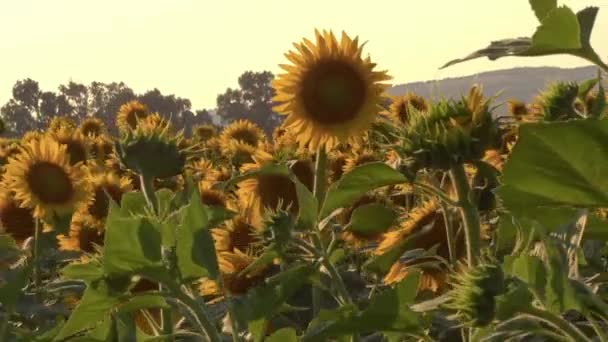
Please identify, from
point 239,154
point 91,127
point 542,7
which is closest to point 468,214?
point 542,7

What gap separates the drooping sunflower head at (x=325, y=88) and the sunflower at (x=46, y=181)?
212 centimetres

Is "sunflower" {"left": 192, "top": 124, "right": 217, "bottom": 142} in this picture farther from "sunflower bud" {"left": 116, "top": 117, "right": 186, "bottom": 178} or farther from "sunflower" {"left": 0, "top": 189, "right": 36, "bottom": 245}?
"sunflower bud" {"left": 116, "top": 117, "right": 186, "bottom": 178}

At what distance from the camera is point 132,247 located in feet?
5.57

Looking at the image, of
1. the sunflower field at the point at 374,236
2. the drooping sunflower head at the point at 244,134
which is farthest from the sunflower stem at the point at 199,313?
the drooping sunflower head at the point at 244,134

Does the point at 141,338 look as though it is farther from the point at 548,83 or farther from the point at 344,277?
the point at 548,83

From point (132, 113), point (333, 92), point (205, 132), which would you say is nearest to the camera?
point (333, 92)

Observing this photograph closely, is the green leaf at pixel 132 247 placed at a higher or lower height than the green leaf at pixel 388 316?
higher

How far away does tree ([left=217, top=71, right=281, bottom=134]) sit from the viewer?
333ft

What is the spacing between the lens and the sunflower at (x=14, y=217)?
5883mm

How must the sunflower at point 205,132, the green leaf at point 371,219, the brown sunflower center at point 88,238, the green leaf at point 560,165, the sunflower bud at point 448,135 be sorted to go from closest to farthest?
the green leaf at point 560,165 → the sunflower bud at point 448,135 → the green leaf at point 371,219 → the brown sunflower center at point 88,238 → the sunflower at point 205,132

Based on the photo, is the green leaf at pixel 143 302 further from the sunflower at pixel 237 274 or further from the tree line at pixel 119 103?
the tree line at pixel 119 103

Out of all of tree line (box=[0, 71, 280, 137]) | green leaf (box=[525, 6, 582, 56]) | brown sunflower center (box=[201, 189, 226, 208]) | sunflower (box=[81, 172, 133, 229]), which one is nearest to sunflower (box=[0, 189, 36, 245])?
sunflower (box=[81, 172, 133, 229])

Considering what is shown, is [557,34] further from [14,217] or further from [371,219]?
[14,217]

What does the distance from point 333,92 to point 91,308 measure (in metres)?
2.09
